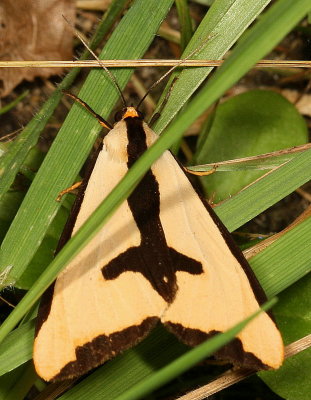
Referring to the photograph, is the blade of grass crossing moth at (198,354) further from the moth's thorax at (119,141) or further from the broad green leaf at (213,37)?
the broad green leaf at (213,37)

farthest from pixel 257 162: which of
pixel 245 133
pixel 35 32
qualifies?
pixel 35 32

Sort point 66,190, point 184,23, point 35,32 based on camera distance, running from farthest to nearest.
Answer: point 35,32, point 184,23, point 66,190

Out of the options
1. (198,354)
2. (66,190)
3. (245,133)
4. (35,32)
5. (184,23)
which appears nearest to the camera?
(198,354)

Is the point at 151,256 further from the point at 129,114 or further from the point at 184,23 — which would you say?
the point at 184,23

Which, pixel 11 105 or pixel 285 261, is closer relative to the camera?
pixel 285 261

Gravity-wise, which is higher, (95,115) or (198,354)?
(95,115)

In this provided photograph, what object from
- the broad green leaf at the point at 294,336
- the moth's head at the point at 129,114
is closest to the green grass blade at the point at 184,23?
the moth's head at the point at 129,114

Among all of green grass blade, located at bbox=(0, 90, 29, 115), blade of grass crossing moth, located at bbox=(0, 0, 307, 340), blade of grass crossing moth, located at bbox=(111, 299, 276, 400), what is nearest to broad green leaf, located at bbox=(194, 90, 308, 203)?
green grass blade, located at bbox=(0, 90, 29, 115)
